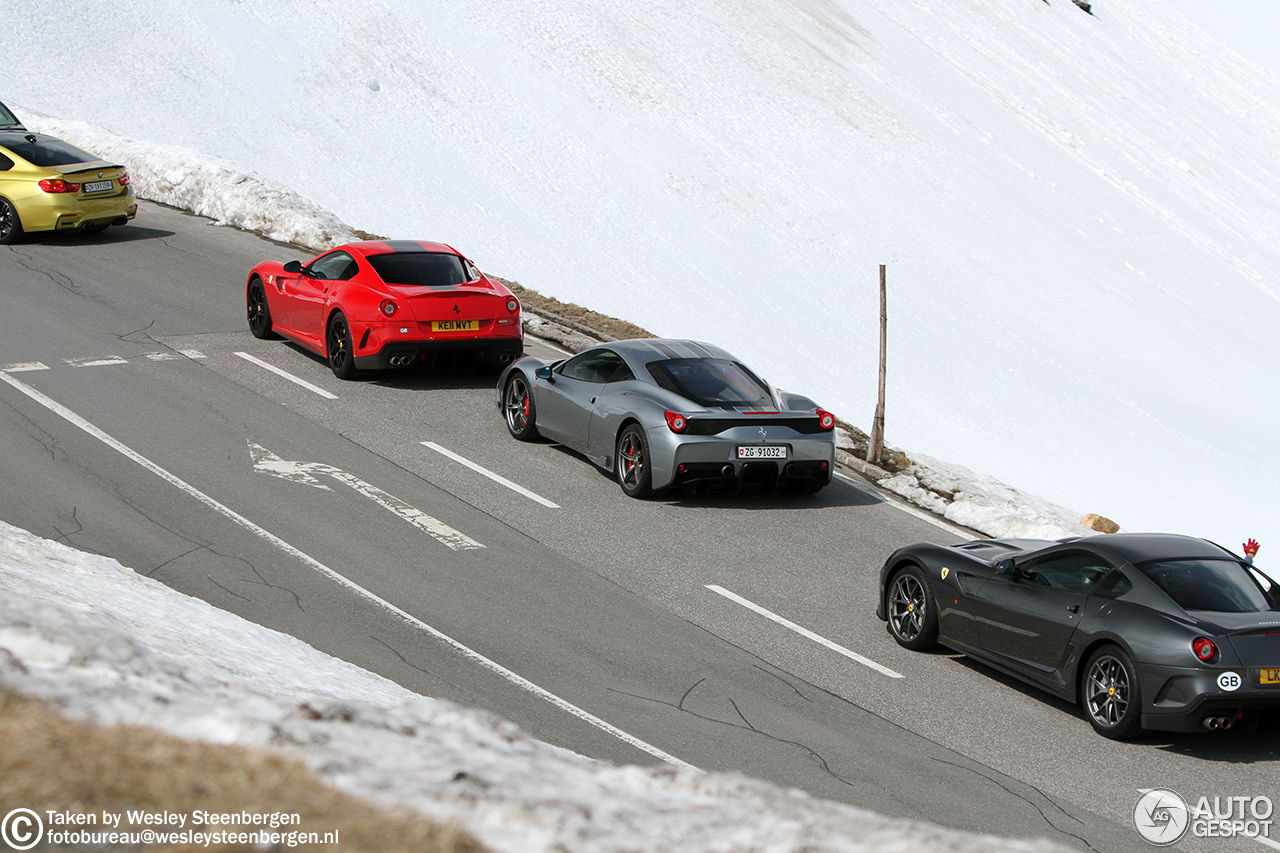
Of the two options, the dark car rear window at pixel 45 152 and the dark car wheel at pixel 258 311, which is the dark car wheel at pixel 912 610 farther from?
the dark car rear window at pixel 45 152

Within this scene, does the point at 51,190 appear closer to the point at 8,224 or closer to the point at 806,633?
the point at 8,224

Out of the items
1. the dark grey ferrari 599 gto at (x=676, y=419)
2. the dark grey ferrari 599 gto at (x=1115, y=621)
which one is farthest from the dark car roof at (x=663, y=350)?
the dark grey ferrari 599 gto at (x=1115, y=621)

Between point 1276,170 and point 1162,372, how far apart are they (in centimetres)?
3890

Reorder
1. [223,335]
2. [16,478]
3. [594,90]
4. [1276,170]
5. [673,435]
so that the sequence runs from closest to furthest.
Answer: [16,478]
[673,435]
[223,335]
[594,90]
[1276,170]

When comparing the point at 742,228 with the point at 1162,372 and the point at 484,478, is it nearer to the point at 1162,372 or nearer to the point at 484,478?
the point at 1162,372

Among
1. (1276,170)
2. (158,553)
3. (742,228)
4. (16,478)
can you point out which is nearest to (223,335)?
(16,478)

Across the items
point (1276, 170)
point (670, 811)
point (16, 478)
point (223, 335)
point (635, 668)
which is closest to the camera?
point (670, 811)

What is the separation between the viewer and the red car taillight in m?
19.9

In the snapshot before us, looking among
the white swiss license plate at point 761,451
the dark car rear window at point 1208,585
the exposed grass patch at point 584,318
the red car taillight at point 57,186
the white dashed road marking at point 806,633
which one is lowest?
the red car taillight at point 57,186

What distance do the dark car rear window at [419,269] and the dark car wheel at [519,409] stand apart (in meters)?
1.87

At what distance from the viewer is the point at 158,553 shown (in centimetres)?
981

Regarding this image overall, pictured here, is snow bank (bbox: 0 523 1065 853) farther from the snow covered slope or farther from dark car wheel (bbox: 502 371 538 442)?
the snow covered slope

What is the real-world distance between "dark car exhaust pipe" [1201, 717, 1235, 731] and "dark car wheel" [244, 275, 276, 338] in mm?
12354

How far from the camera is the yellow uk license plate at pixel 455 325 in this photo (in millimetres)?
14742
